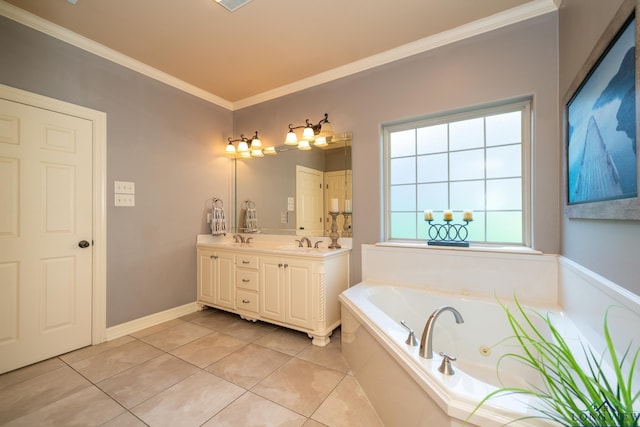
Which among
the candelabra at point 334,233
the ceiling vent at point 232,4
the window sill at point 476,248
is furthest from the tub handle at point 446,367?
the ceiling vent at point 232,4

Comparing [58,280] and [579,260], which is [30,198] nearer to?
[58,280]

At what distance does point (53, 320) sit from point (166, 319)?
2.96 ft

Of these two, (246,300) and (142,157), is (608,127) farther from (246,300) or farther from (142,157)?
(142,157)

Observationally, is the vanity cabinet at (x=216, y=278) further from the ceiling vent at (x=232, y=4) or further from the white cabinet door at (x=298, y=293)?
the ceiling vent at (x=232, y=4)

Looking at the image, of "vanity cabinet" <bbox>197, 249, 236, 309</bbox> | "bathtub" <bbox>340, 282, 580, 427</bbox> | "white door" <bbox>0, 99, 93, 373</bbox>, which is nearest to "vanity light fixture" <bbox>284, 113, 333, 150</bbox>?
"vanity cabinet" <bbox>197, 249, 236, 309</bbox>

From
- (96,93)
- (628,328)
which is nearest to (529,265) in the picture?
(628,328)

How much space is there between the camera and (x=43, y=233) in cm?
207

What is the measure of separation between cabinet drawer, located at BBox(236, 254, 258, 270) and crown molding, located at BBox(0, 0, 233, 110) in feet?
6.43

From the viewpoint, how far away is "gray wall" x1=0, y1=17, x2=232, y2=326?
2086 millimetres

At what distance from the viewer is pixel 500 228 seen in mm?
2166

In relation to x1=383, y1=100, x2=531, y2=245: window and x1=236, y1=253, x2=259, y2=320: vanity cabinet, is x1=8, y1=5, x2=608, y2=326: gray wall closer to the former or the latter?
x1=383, y1=100, x2=531, y2=245: window

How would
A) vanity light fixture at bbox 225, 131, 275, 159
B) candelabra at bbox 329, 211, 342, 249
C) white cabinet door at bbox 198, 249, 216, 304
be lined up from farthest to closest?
vanity light fixture at bbox 225, 131, 275, 159 → white cabinet door at bbox 198, 249, 216, 304 → candelabra at bbox 329, 211, 342, 249

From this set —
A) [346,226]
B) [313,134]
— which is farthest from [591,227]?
[313,134]

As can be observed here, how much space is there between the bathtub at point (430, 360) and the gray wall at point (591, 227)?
44cm
